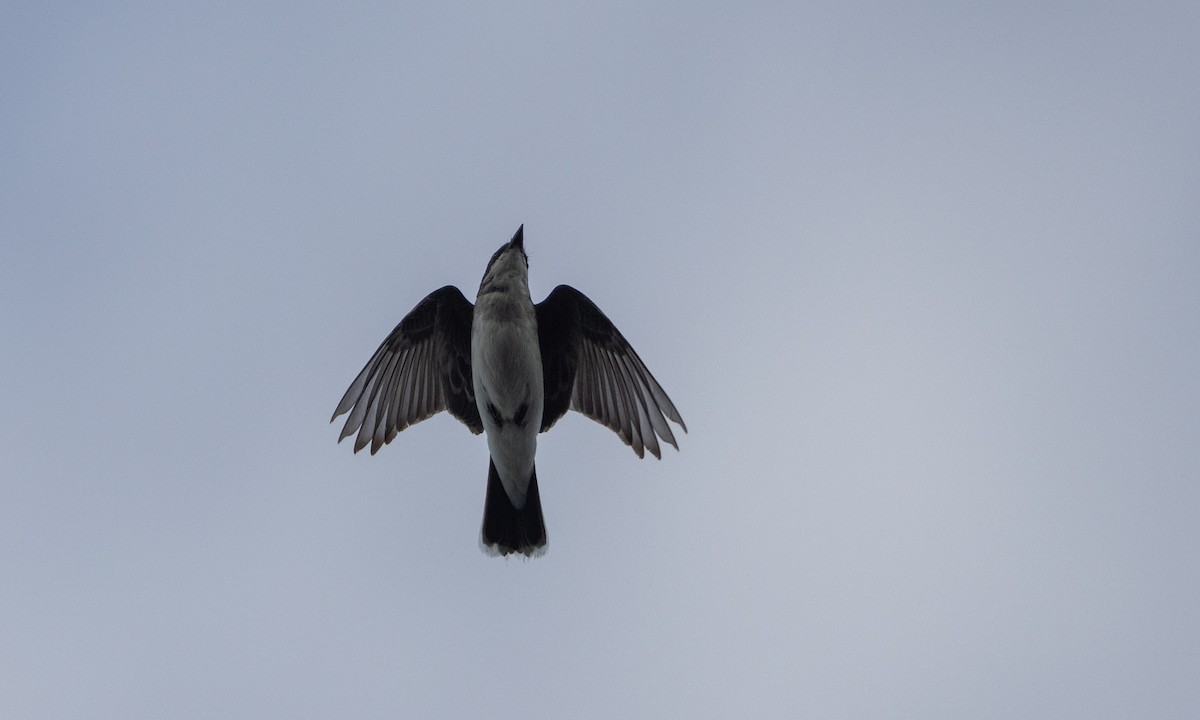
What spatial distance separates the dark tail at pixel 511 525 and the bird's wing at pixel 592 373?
0.84 meters

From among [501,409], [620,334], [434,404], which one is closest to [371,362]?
[434,404]

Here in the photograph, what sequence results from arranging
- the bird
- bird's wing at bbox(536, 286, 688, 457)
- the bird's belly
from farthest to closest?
1. bird's wing at bbox(536, 286, 688, 457)
2. the bird
3. the bird's belly

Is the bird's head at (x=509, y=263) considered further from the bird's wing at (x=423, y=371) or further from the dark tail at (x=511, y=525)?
the dark tail at (x=511, y=525)

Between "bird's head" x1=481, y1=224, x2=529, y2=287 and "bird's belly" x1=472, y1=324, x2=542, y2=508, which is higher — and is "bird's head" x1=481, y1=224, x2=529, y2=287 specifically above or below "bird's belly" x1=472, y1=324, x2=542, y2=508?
above

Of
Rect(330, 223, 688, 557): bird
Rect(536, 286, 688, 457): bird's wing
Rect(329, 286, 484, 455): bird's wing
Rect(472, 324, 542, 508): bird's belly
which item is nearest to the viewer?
Rect(472, 324, 542, 508): bird's belly

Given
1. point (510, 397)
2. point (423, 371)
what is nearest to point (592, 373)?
point (510, 397)

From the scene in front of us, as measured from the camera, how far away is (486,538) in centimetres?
1080

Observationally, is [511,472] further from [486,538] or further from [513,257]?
[513,257]

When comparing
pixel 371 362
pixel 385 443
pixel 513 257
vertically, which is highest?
pixel 513 257

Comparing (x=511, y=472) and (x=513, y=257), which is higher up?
(x=513, y=257)

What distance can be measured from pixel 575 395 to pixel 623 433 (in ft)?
2.17

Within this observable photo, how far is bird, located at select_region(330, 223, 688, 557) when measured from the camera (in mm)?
10750

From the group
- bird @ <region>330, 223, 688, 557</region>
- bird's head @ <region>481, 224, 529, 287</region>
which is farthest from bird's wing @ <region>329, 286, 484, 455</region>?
bird's head @ <region>481, 224, 529, 287</region>

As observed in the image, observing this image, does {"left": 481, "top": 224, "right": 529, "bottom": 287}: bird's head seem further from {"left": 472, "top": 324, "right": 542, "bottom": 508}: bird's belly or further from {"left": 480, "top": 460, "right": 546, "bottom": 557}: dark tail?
{"left": 480, "top": 460, "right": 546, "bottom": 557}: dark tail
